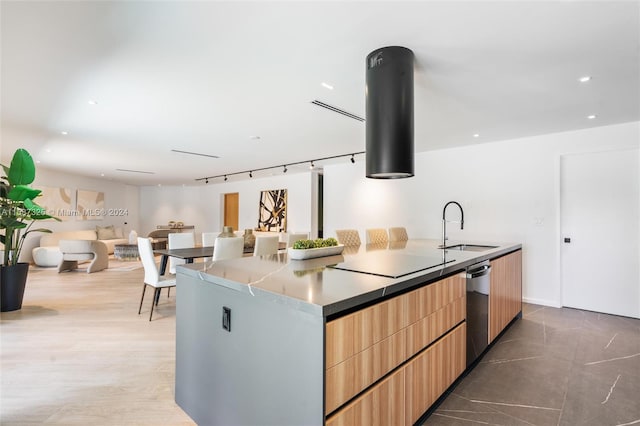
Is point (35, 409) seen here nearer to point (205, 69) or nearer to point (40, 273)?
point (205, 69)

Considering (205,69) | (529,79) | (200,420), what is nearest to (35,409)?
(200,420)

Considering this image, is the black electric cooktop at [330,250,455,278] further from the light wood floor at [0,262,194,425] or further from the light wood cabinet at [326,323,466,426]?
the light wood floor at [0,262,194,425]

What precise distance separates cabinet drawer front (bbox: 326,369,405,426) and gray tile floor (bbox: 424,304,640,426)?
48 cm

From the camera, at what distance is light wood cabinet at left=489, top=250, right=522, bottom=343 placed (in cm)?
278

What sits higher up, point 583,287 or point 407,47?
point 407,47

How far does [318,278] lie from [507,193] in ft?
13.1

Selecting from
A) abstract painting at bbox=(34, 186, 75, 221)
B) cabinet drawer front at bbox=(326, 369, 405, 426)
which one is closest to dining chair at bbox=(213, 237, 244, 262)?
cabinet drawer front at bbox=(326, 369, 405, 426)

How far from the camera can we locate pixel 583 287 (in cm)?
402

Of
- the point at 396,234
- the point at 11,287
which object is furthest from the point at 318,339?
the point at 11,287

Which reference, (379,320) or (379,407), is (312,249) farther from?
(379,407)

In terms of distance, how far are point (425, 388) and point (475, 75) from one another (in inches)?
89.7

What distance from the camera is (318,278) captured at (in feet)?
5.31

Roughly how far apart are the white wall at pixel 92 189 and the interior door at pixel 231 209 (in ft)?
10.5

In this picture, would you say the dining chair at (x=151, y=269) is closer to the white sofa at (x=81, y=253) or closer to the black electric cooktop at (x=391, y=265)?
the black electric cooktop at (x=391, y=265)
